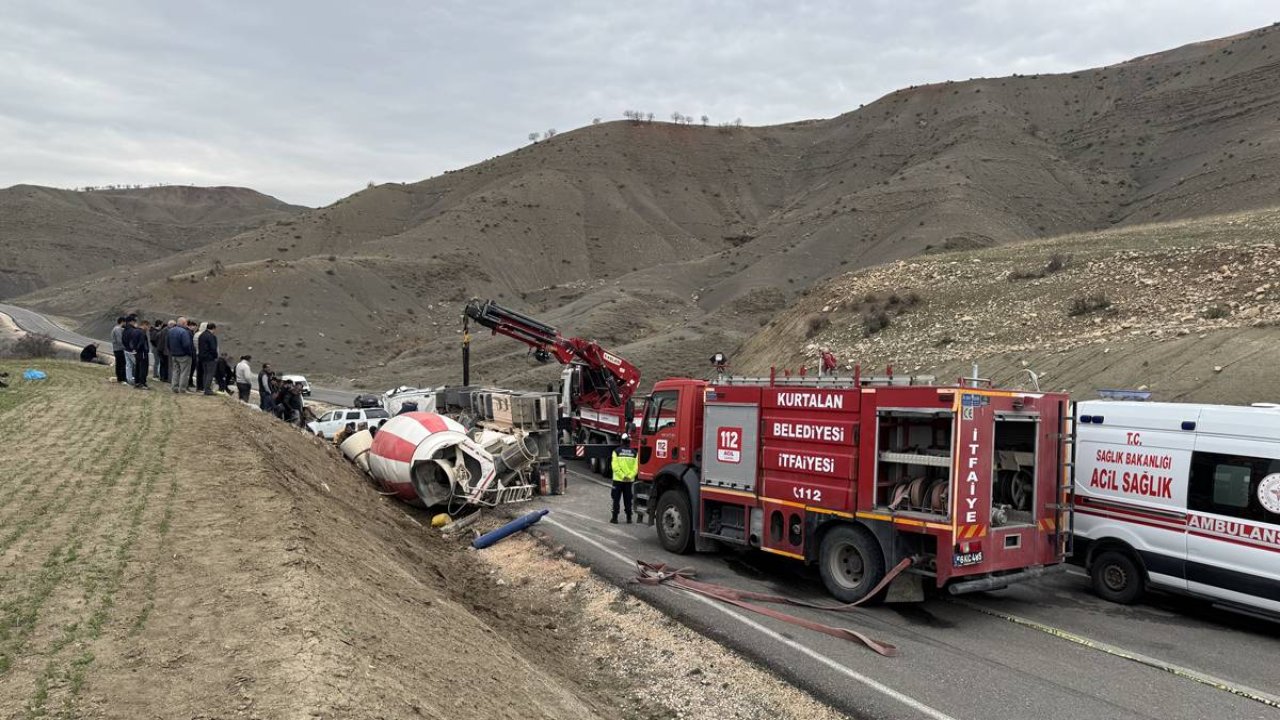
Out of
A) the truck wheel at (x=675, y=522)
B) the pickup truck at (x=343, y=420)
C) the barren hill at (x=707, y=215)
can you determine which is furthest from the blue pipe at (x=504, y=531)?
the barren hill at (x=707, y=215)

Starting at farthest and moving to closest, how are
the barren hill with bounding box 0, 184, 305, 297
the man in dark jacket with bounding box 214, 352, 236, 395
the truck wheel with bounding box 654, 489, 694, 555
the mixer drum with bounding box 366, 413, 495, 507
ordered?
the barren hill with bounding box 0, 184, 305, 297, the man in dark jacket with bounding box 214, 352, 236, 395, the mixer drum with bounding box 366, 413, 495, 507, the truck wheel with bounding box 654, 489, 694, 555

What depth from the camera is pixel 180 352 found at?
1838cm

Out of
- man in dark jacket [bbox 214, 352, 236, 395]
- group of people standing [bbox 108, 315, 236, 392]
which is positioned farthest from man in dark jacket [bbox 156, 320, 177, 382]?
man in dark jacket [bbox 214, 352, 236, 395]

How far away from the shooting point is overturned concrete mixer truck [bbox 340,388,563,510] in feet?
56.5

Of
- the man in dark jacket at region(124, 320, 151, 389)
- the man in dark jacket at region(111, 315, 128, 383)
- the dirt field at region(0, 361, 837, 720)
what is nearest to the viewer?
the dirt field at region(0, 361, 837, 720)

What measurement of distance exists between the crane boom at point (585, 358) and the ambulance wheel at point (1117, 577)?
14870mm

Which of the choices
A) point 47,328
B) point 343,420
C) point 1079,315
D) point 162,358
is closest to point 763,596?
point 343,420

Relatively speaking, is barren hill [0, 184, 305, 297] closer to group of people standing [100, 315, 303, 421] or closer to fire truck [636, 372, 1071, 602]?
group of people standing [100, 315, 303, 421]

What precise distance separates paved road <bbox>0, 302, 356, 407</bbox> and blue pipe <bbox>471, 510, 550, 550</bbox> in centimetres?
2673

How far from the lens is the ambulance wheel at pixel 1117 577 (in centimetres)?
1042

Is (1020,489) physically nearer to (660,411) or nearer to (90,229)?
(660,411)

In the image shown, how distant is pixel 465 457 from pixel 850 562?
31.8ft

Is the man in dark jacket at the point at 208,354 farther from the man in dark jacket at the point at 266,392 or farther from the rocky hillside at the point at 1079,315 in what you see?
the rocky hillside at the point at 1079,315

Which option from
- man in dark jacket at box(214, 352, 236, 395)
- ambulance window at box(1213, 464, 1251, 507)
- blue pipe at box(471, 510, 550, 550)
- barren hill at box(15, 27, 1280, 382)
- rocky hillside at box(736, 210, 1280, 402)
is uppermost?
barren hill at box(15, 27, 1280, 382)
